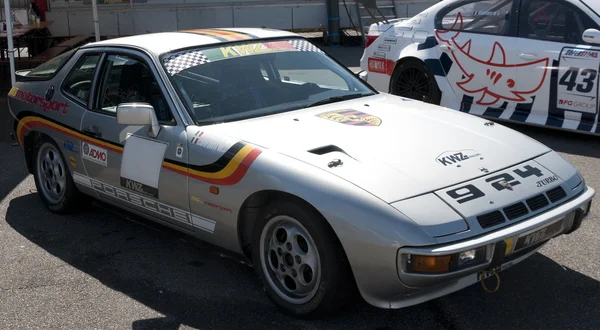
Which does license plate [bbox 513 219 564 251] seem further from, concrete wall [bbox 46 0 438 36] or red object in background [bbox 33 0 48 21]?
red object in background [bbox 33 0 48 21]

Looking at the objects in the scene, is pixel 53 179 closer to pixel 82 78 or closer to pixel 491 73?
pixel 82 78

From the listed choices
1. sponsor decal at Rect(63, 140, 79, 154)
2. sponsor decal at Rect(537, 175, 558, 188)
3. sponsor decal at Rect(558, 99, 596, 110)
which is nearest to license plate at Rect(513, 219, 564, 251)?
sponsor decal at Rect(537, 175, 558, 188)

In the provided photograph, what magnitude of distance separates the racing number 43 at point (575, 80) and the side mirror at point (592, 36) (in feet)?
0.90

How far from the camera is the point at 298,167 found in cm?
379

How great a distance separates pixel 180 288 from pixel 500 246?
189 centimetres

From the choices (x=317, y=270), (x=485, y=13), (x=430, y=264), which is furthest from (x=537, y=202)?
(x=485, y=13)

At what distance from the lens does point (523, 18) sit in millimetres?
7637

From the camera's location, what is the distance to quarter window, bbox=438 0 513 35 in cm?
779

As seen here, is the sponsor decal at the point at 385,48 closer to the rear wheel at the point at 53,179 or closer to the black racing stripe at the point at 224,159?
the rear wheel at the point at 53,179

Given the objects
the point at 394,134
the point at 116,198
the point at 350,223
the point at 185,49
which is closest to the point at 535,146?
the point at 394,134

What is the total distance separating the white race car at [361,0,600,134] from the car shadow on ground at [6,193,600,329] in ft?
10.0

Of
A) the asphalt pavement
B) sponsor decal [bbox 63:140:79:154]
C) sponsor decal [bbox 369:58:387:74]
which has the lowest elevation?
the asphalt pavement

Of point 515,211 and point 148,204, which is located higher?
point 515,211

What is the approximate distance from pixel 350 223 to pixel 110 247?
2261mm
